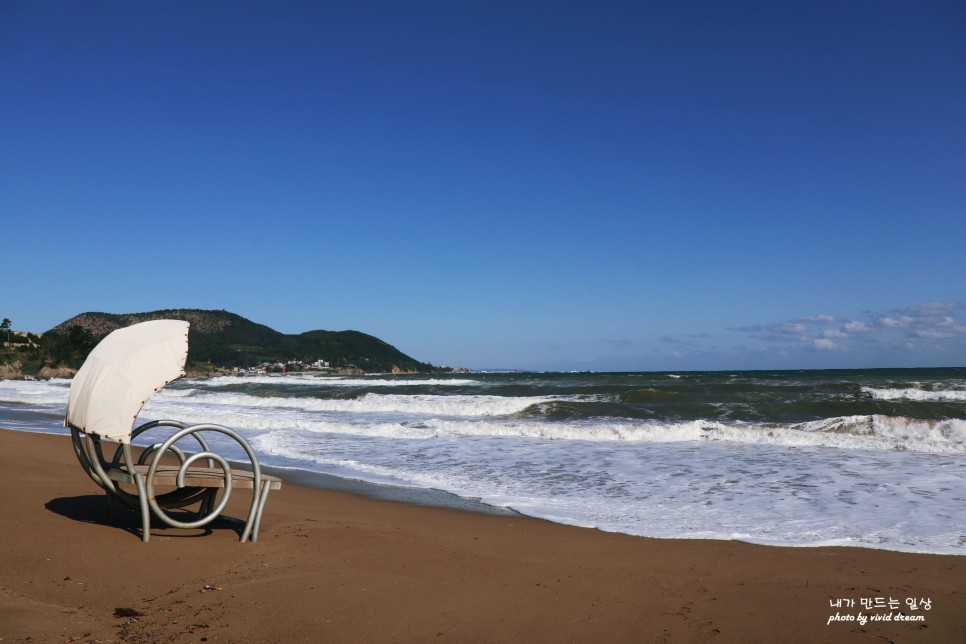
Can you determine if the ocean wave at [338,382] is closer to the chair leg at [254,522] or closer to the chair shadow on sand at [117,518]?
the chair shadow on sand at [117,518]

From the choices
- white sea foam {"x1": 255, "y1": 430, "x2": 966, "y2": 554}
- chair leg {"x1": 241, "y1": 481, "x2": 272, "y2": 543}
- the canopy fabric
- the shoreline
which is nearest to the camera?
the canopy fabric

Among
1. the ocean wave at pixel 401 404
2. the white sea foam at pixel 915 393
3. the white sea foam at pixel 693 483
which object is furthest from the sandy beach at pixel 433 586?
the white sea foam at pixel 915 393

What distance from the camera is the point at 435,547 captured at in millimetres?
5129

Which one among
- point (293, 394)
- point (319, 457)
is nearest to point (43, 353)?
point (293, 394)

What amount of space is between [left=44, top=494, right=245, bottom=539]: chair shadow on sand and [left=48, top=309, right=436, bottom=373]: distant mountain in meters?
68.7

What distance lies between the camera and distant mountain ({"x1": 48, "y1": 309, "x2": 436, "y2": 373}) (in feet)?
247

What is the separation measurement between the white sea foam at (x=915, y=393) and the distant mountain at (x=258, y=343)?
60688 mm

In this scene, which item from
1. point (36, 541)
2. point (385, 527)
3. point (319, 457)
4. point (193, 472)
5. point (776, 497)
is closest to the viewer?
point (36, 541)

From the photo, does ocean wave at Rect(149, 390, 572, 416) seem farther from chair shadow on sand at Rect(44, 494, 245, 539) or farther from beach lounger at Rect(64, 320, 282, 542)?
beach lounger at Rect(64, 320, 282, 542)

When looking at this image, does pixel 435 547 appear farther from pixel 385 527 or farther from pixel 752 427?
pixel 752 427

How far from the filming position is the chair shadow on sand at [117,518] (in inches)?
198

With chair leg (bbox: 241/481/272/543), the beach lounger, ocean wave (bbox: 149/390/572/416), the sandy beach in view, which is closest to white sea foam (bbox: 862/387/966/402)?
ocean wave (bbox: 149/390/572/416)

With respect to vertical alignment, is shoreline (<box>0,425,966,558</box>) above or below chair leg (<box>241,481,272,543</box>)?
below

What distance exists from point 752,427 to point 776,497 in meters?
8.41
